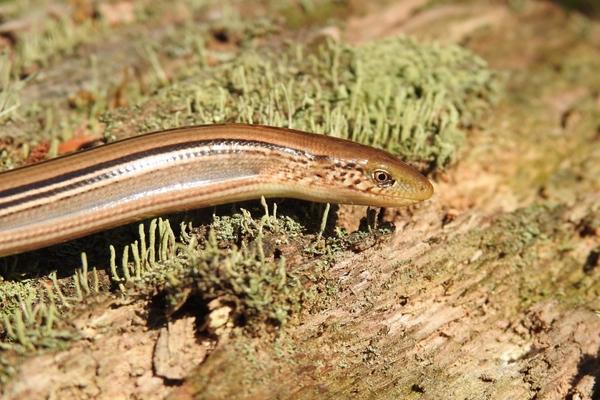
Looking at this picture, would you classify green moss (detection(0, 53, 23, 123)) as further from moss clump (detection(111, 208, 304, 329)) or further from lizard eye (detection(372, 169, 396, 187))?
lizard eye (detection(372, 169, 396, 187))

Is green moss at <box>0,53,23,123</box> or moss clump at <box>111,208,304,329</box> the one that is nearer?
moss clump at <box>111,208,304,329</box>

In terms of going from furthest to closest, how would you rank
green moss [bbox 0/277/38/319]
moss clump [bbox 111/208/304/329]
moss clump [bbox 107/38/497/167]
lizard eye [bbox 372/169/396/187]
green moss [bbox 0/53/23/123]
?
1. green moss [bbox 0/53/23/123]
2. moss clump [bbox 107/38/497/167]
3. lizard eye [bbox 372/169/396/187]
4. green moss [bbox 0/277/38/319]
5. moss clump [bbox 111/208/304/329]

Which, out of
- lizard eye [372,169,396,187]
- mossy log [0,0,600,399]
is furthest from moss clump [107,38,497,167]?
lizard eye [372,169,396,187]

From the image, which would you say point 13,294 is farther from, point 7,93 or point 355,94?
point 355,94

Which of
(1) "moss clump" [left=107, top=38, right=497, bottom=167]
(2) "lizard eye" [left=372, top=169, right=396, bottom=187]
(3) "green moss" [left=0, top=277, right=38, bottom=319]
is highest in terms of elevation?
(1) "moss clump" [left=107, top=38, right=497, bottom=167]

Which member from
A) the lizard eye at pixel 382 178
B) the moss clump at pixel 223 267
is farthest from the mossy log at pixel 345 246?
the lizard eye at pixel 382 178
